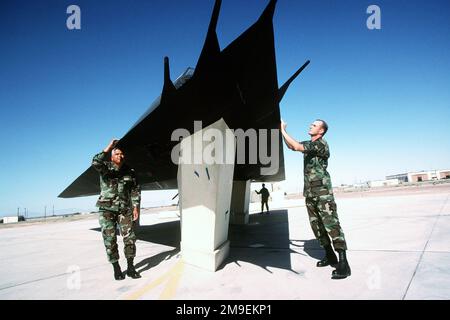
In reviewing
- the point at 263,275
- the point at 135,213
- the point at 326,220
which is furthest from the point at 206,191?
the point at 326,220

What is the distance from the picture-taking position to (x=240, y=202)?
12.7 meters

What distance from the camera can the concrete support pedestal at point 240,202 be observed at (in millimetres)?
12531

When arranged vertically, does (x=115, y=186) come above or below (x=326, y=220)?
above

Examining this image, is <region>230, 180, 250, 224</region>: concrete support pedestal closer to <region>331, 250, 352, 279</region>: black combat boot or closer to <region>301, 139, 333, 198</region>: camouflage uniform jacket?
<region>301, 139, 333, 198</region>: camouflage uniform jacket

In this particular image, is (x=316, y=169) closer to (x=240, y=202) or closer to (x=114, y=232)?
(x=114, y=232)

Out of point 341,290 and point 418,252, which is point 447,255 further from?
point 341,290

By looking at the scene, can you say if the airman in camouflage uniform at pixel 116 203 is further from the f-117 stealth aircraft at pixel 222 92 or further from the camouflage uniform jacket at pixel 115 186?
the f-117 stealth aircraft at pixel 222 92

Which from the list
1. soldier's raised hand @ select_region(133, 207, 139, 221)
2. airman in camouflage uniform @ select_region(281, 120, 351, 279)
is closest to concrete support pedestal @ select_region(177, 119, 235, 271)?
soldier's raised hand @ select_region(133, 207, 139, 221)

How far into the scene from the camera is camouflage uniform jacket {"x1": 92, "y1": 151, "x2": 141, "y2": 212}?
14.9ft

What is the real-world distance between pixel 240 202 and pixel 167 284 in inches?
355

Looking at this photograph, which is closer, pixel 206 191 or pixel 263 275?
pixel 263 275

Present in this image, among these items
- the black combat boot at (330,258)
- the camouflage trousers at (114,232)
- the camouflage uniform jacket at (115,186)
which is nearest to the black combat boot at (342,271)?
the black combat boot at (330,258)

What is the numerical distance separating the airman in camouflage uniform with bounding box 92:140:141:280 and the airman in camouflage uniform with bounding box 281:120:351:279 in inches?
117

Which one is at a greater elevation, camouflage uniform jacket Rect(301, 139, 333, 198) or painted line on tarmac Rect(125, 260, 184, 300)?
camouflage uniform jacket Rect(301, 139, 333, 198)
